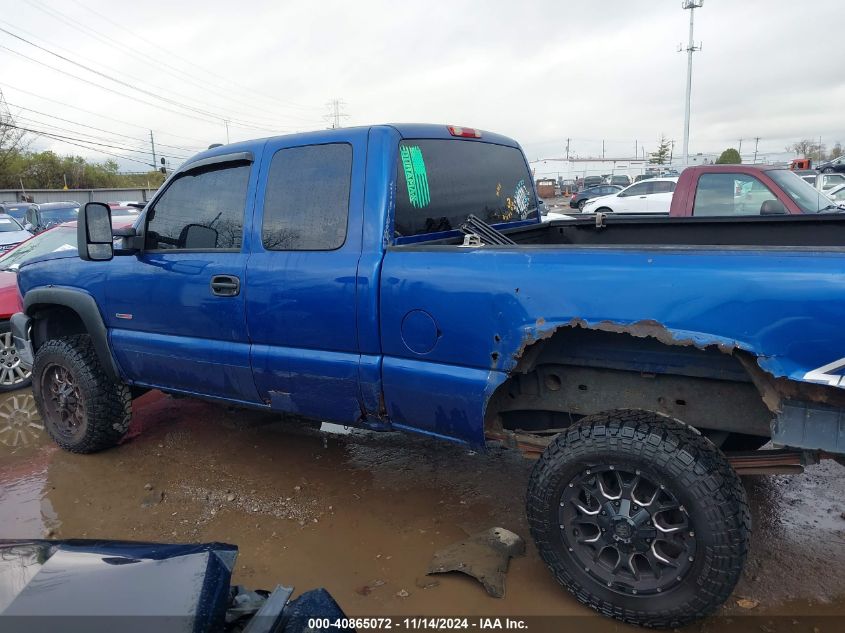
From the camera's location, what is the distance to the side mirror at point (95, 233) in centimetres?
379

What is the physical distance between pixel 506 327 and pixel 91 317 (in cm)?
307

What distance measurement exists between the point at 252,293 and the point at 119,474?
76.3 inches

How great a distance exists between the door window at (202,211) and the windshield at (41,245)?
377cm

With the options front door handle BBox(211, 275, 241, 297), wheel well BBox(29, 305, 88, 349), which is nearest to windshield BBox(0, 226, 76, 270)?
wheel well BBox(29, 305, 88, 349)

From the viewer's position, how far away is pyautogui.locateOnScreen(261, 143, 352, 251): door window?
3145mm

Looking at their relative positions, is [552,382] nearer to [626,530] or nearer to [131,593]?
[626,530]

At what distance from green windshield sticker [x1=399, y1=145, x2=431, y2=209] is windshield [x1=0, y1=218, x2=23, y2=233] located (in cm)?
1273

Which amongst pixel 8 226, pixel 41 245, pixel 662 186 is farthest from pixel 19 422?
pixel 662 186

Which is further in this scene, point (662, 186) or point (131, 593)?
point (662, 186)

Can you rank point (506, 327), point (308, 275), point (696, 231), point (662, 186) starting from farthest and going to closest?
point (662, 186) → point (696, 231) → point (308, 275) → point (506, 327)

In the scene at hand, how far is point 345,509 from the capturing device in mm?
3623

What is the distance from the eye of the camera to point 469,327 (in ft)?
8.70

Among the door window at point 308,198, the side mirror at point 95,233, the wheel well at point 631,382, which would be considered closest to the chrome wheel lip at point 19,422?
the side mirror at point 95,233

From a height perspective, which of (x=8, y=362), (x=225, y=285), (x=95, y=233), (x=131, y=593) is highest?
(x=95, y=233)
